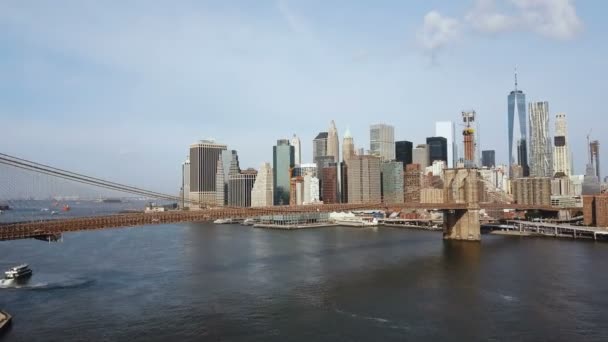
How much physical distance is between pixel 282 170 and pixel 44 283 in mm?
115311

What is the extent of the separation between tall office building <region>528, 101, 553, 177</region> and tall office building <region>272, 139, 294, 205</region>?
85.7m

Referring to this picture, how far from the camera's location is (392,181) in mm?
113125

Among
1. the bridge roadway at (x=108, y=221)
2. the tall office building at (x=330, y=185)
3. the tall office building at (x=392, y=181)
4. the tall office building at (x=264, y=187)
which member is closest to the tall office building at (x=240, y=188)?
the tall office building at (x=264, y=187)

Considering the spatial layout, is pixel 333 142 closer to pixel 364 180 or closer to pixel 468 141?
pixel 364 180

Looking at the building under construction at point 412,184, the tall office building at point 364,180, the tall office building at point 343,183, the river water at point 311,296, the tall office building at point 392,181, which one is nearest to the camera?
the river water at point 311,296

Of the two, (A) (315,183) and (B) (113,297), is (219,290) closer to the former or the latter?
(B) (113,297)

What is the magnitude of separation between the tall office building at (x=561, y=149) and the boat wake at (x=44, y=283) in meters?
165

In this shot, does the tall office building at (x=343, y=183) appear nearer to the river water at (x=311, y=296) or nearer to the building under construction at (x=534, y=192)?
the building under construction at (x=534, y=192)

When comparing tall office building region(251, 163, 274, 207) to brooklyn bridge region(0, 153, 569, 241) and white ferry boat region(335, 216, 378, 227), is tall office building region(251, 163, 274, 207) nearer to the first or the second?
white ferry boat region(335, 216, 378, 227)

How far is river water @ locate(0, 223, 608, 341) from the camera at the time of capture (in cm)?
1608

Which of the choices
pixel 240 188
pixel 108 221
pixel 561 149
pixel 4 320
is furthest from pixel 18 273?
pixel 561 149

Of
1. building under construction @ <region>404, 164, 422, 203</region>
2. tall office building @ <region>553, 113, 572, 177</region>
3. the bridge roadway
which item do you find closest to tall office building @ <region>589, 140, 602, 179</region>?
tall office building @ <region>553, 113, 572, 177</region>

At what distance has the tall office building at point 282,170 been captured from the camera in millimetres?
132988

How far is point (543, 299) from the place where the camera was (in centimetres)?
2053
